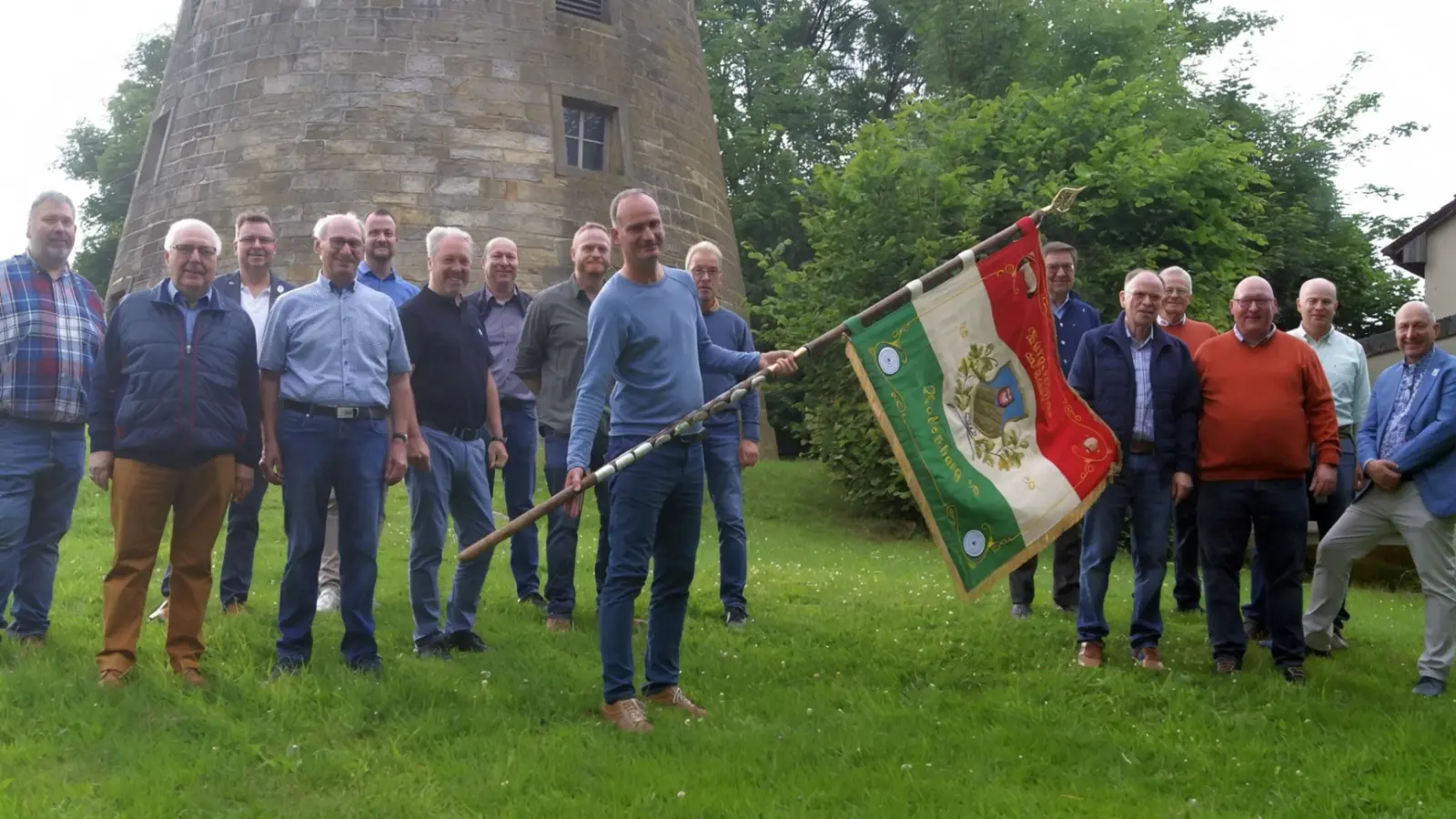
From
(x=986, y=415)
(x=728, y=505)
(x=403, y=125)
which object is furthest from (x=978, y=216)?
(x=986, y=415)

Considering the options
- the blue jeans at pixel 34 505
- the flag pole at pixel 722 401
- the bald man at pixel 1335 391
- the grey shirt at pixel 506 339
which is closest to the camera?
the flag pole at pixel 722 401

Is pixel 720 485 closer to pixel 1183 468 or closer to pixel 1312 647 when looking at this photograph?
pixel 1183 468

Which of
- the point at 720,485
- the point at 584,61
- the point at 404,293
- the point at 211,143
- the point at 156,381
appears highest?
the point at 584,61

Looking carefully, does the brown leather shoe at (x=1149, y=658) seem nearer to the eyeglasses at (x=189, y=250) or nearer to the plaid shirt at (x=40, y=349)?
the eyeglasses at (x=189, y=250)

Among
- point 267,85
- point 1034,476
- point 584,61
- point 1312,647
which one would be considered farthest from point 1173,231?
point 267,85

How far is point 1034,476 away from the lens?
18.6ft

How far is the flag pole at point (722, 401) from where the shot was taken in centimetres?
482

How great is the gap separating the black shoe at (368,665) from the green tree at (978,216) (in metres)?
8.85

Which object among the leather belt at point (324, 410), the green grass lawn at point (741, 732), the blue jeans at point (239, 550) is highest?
the leather belt at point (324, 410)

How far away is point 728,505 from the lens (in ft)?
22.9

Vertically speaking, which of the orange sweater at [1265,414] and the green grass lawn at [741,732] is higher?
the orange sweater at [1265,414]

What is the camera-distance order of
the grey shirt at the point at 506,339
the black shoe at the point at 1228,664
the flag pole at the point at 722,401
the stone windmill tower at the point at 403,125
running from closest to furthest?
the flag pole at the point at 722,401 < the black shoe at the point at 1228,664 < the grey shirt at the point at 506,339 < the stone windmill tower at the point at 403,125

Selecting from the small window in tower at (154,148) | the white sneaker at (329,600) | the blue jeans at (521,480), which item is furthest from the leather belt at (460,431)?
the small window in tower at (154,148)

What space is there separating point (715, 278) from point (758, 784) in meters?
3.47
